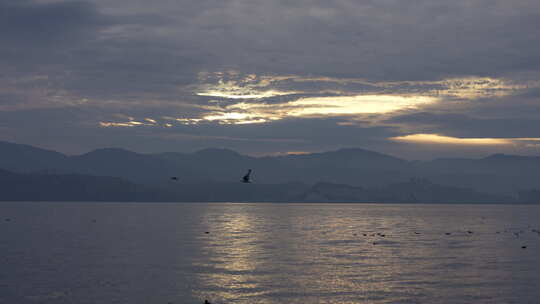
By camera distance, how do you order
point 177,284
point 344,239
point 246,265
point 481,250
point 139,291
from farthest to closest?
point 344,239 → point 481,250 → point 246,265 → point 177,284 → point 139,291

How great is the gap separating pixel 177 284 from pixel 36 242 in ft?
199

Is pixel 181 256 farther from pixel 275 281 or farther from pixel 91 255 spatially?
pixel 275 281

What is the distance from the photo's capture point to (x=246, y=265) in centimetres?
7338

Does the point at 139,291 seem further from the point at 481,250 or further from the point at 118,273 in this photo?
the point at 481,250

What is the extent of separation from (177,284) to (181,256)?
84.2 feet

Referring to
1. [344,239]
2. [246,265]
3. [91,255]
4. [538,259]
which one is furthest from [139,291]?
[344,239]

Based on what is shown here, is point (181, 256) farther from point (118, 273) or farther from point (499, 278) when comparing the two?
point (499, 278)

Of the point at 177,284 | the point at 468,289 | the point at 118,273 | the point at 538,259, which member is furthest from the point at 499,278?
the point at 118,273

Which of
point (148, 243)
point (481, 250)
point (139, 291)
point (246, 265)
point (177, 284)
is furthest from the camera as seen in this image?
point (148, 243)

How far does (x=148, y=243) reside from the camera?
107 m

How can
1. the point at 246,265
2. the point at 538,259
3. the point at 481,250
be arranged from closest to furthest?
the point at 246,265 < the point at 538,259 < the point at 481,250

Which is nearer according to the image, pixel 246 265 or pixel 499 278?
pixel 499 278

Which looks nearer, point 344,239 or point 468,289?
point 468,289

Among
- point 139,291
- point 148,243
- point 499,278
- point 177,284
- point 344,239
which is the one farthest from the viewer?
point 344,239
